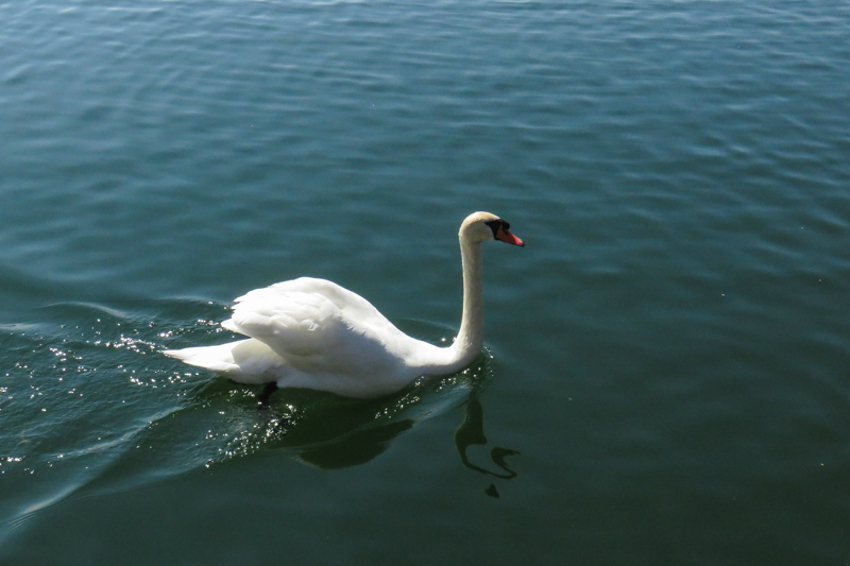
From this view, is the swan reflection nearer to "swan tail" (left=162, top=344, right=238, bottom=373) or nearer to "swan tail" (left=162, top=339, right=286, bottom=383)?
"swan tail" (left=162, top=339, right=286, bottom=383)

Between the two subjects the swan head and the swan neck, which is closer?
the swan head

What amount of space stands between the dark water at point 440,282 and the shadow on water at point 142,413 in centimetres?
3

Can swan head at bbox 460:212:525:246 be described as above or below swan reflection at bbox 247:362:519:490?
above

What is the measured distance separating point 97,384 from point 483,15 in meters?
13.7

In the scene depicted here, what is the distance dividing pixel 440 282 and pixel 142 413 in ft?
12.2

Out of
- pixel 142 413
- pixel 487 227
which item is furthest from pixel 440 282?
pixel 142 413

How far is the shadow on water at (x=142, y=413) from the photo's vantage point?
721 centimetres

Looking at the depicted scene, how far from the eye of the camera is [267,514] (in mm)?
6816

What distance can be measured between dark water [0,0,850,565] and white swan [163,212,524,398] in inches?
10.5

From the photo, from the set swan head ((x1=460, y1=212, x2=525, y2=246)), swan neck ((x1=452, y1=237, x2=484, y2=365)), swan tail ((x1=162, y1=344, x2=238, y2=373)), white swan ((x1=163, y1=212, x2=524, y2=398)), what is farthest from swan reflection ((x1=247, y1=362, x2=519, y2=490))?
swan head ((x1=460, y1=212, x2=525, y2=246))

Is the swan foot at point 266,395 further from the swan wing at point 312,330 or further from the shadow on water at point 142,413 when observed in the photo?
the swan wing at point 312,330

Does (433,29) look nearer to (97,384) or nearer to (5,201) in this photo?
(5,201)

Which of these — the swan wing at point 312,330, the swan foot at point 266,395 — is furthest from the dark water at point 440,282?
the swan wing at point 312,330

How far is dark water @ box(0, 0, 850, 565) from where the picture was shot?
22.6ft
